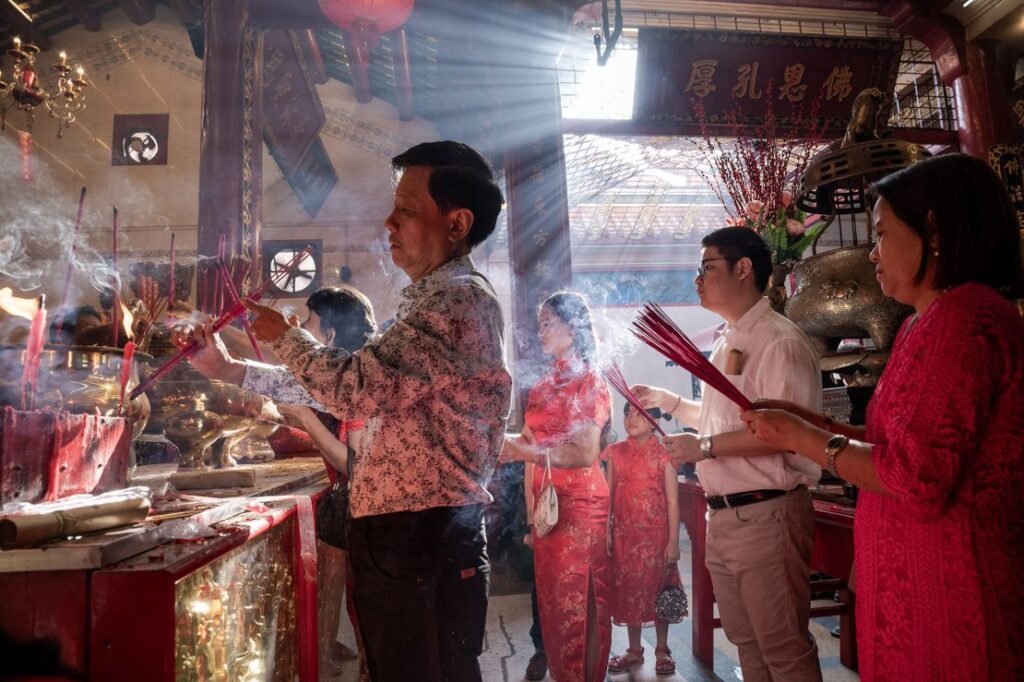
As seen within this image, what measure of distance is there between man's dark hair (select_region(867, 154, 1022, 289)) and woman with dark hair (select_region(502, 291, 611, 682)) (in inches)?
70.0

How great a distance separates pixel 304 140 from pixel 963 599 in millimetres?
8607

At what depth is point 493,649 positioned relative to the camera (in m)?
3.36

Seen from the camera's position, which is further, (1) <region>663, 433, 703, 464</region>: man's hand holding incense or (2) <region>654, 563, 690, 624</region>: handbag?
(2) <region>654, 563, 690, 624</region>: handbag

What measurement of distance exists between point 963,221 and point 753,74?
525cm

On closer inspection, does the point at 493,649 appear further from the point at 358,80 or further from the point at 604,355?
the point at 358,80

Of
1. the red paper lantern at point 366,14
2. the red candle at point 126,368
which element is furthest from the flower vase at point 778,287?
the red paper lantern at point 366,14

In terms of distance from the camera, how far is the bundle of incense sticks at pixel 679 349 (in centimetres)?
158

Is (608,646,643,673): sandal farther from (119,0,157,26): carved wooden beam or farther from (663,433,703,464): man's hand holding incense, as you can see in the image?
(119,0,157,26): carved wooden beam

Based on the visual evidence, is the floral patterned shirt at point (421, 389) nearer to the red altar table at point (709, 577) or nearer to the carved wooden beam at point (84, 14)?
the red altar table at point (709, 577)

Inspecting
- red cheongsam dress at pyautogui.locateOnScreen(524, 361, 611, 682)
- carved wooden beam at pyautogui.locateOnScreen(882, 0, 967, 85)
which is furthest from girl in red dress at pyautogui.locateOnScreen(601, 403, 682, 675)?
carved wooden beam at pyautogui.locateOnScreen(882, 0, 967, 85)

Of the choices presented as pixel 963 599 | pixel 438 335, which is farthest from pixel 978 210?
pixel 438 335

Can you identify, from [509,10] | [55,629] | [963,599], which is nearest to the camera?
[55,629]

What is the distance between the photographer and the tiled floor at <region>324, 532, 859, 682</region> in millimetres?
3041

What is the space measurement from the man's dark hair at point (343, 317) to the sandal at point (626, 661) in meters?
2.06
